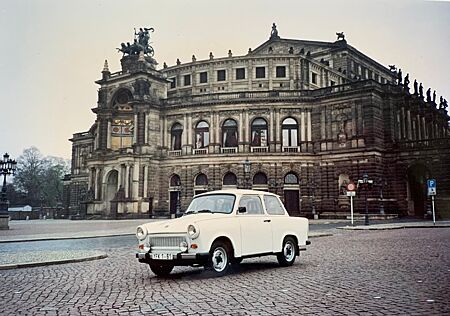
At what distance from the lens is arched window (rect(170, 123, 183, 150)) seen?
46.5 metres

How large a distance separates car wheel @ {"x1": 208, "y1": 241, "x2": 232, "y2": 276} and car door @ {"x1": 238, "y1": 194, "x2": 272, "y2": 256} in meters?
0.44

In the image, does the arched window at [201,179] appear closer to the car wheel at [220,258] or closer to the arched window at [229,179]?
the arched window at [229,179]

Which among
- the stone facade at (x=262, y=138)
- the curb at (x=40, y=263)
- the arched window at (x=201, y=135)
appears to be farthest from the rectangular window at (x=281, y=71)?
the curb at (x=40, y=263)

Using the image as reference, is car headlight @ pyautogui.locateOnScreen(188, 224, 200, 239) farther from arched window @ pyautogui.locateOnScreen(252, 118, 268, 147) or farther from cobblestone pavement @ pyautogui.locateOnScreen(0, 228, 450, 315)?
arched window @ pyautogui.locateOnScreen(252, 118, 268, 147)

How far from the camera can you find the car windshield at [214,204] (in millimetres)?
Result: 9477

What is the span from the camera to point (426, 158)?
37.9 meters

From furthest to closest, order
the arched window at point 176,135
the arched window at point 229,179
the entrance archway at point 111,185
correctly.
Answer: the entrance archway at point 111,185
the arched window at point 176,135
the arched window at point 229,179

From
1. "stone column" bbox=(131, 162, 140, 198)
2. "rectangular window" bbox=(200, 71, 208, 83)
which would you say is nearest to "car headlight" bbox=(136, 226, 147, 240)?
"stone column" bbox=(131, 162, 140, 198)

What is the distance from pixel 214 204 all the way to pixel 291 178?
33664mm

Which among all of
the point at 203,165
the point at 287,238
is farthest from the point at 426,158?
the point at 287,238

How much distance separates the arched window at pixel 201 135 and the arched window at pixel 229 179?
4002 mm

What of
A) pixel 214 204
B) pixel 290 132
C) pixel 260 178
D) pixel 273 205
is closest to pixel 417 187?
pixel 290 132

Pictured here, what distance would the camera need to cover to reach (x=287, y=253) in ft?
34.5

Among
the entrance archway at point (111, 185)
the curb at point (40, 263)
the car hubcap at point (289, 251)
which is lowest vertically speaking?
the curb at point (40, 263)
